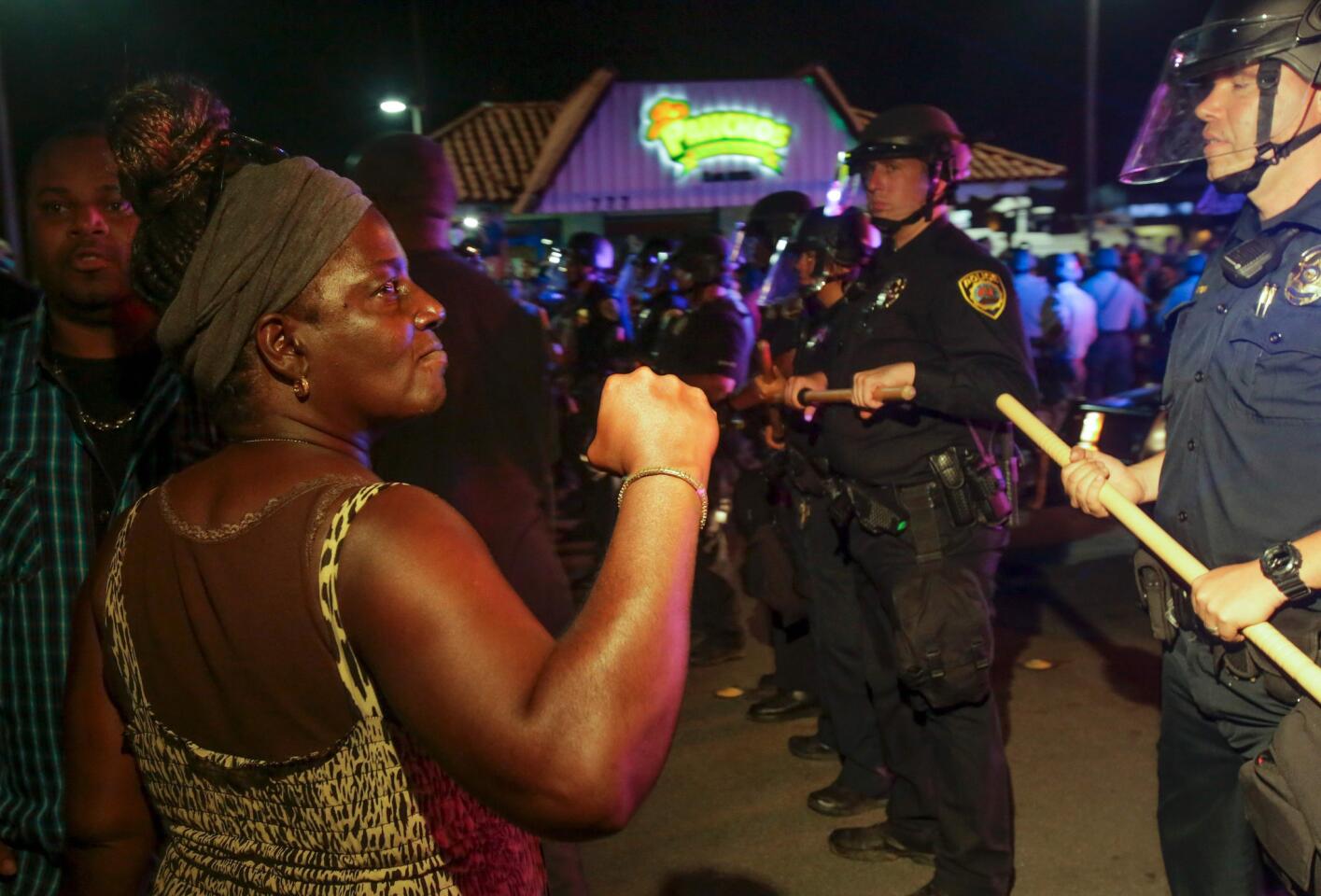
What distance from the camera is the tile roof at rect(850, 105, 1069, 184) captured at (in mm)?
20953

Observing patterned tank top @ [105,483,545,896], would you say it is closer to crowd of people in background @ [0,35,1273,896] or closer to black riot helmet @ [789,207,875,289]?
crowd of people in background @ [0,35,1273,896]

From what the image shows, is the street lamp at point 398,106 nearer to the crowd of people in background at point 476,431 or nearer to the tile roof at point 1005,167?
the tile roof at point 1005,167

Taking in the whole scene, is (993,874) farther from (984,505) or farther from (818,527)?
(818,527)

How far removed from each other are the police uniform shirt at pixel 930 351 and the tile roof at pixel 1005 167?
17.9 meters

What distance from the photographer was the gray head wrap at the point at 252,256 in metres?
1.46

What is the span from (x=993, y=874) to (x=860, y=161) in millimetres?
2529

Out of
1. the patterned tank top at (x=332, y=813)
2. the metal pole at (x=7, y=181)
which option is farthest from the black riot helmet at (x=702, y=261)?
the metal pole at (x=7, y=181)

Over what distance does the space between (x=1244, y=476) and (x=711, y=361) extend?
365 centimetres

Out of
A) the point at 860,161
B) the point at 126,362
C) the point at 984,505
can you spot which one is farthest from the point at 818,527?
the point at 126,362

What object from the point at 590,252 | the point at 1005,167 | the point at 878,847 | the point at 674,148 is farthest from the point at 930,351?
the point at 1005,167

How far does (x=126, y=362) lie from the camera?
8.94ft

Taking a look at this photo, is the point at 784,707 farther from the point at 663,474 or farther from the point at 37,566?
the point at 663,474

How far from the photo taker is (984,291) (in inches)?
142

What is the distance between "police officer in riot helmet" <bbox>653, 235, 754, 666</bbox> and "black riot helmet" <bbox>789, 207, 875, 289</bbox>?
3.50 ft
